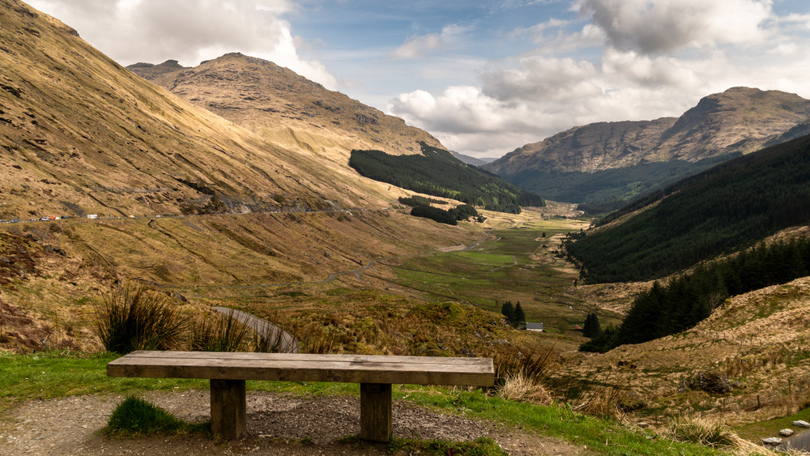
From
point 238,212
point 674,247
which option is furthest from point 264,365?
point 674,247

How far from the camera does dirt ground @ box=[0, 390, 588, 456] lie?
20.7 feet

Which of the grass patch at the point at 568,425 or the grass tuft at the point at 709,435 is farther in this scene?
the grass tuft at the point at 709,435

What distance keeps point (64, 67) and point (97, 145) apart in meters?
77.3

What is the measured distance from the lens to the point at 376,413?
6484 millimetres

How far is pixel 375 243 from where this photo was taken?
16000 cm

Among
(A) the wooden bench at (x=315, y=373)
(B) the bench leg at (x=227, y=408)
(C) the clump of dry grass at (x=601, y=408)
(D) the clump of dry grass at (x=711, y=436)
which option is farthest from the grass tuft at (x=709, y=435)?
(B) the bench leg at (x=227, y=408)

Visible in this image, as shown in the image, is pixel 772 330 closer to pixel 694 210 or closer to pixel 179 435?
pixel 179 435

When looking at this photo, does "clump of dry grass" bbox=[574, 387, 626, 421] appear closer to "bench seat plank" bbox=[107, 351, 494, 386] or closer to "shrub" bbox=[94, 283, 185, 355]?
"bench seat plank" bbox=[107, 351, 494, 386]

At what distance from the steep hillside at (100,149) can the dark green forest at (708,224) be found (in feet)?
418

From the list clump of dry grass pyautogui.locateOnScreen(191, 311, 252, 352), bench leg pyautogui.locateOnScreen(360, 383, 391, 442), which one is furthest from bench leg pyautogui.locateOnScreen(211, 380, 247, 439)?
clump of dry grass pyautogui.locateOnScreen(191, 311, 252, 352)

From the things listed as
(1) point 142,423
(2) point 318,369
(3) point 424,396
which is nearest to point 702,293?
(3) point 424,396

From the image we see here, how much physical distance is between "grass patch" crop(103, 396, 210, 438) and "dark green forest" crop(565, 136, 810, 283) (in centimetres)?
14761

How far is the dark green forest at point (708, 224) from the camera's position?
134500 millimetres

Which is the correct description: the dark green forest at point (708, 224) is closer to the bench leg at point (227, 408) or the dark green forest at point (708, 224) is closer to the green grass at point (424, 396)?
the green grass at point (424, 396)
